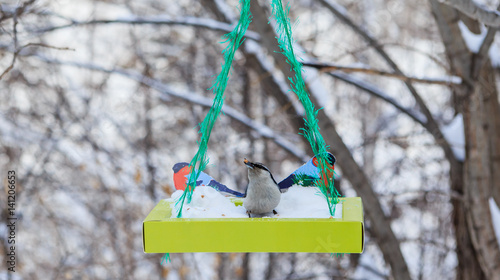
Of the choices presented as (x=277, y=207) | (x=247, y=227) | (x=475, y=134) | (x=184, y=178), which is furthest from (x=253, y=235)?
(x=475, y=134)

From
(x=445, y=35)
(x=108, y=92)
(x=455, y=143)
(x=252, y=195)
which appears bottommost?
(x=252, y=195)

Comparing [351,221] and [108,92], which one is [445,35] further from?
[108,92]

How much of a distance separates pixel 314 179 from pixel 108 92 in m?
3.73

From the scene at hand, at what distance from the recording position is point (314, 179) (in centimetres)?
146

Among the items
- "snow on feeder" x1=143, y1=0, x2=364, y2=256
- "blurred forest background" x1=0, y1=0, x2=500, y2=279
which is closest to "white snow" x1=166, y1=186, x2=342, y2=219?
"snow on feeder" x1=143, y1=0, x2=364, y2=256

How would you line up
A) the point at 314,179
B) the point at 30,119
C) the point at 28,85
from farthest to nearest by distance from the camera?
1. the point at 30,119
2. the point at 28,85
3. the point at 314,179

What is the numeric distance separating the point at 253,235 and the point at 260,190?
0.12 m

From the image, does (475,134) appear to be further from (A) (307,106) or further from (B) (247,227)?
(B) (247,227)

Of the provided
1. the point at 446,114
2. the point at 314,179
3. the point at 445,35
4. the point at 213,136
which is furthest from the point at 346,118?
the point at 314,179

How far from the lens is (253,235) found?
1.29 metres

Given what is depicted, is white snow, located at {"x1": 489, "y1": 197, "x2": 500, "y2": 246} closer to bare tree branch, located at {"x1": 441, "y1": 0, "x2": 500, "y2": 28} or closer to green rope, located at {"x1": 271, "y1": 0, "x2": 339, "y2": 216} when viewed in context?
bare tree branch, located at {"x1": 441, "y1": 0, "x2": 500, "y2": 28}

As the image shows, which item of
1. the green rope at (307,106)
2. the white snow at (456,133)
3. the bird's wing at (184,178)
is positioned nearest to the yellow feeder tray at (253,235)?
the green rope at (307,106)

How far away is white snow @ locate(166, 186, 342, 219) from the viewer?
4.58 ft

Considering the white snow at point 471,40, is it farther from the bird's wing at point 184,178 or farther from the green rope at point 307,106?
the bird's wing at point 184,178
